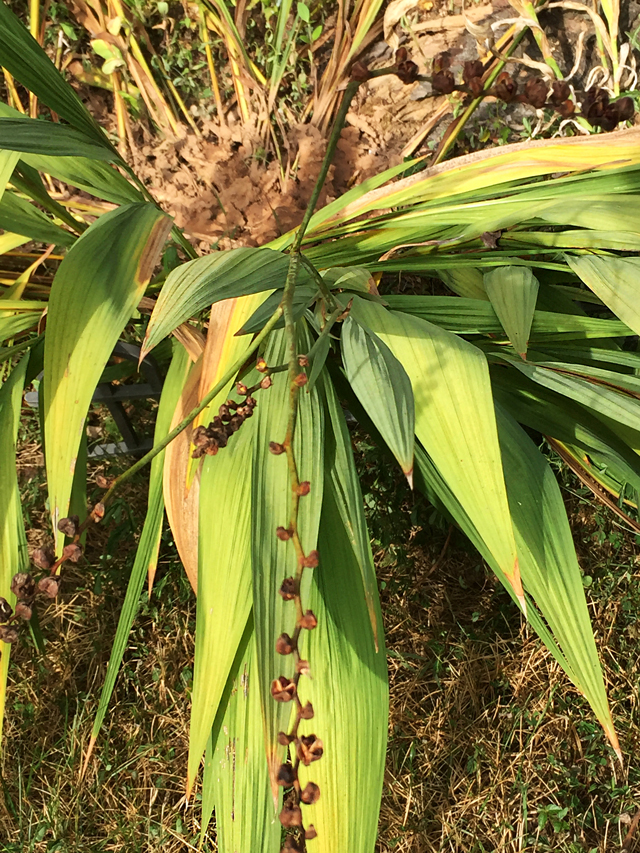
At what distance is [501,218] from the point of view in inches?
33.8

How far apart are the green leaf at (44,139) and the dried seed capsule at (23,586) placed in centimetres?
46

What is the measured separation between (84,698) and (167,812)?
252 mm

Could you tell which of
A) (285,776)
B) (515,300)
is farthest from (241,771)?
(515,300)

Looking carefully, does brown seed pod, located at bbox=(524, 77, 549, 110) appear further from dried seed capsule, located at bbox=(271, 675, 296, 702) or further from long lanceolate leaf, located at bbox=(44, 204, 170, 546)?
dried seed capsule, located at bbox=(271, 675, 296, 702)

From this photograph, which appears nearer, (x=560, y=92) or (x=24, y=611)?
(x=24, y=611)

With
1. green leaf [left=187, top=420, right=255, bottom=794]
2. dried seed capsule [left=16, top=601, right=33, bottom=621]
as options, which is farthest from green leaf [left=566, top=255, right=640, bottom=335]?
dried seed capsule [left=16, top=601, right=33, bottom=621]

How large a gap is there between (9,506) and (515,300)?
70 centimetres

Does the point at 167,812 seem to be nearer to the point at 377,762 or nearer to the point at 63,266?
the point at 377,762

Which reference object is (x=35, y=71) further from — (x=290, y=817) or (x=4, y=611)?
(x=290, y=817)

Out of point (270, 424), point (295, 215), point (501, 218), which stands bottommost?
point (270, 424)

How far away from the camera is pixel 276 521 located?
63 cm

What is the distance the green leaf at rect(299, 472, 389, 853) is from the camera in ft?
2.25

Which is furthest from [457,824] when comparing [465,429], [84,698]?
[465,429]

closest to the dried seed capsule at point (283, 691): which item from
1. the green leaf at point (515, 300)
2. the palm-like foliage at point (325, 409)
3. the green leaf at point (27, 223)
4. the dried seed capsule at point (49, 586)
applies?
the palm-like foliage at point (325, 409)
